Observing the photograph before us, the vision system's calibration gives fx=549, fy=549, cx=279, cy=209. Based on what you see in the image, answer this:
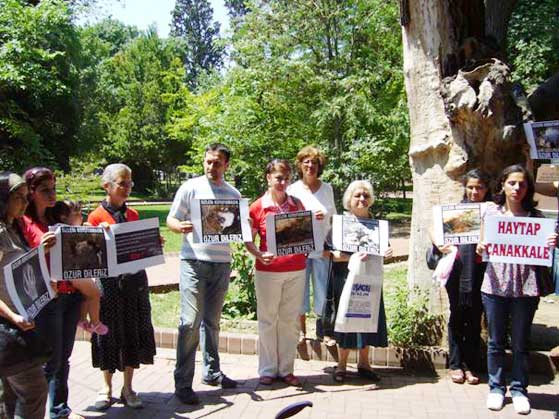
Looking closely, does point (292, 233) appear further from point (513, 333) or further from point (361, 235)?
point (513, 333)

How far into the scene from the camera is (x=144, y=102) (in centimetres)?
3438

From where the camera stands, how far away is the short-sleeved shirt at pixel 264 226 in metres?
4.68

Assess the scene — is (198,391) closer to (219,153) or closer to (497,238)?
(219,153)

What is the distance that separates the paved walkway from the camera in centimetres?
427

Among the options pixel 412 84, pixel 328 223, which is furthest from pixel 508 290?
pixel 412 84

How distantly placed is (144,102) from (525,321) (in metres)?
32.7

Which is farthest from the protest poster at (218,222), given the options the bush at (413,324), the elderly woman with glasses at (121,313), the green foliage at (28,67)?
the green foliage at (28,67)

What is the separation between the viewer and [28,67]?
40.3 ft

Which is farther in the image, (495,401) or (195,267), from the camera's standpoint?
(195,267)

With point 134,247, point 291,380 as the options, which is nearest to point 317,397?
point 291,380

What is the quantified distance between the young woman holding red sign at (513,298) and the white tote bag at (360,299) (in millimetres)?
899

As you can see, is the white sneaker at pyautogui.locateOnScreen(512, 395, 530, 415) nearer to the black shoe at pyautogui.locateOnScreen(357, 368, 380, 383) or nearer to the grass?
the black shoe at pyautogui.locateOnScreen(357, 368, 380, 383)

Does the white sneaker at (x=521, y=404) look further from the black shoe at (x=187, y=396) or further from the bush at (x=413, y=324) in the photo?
the black shoe at (x=187, y=396)

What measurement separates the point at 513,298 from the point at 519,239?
48 cm
